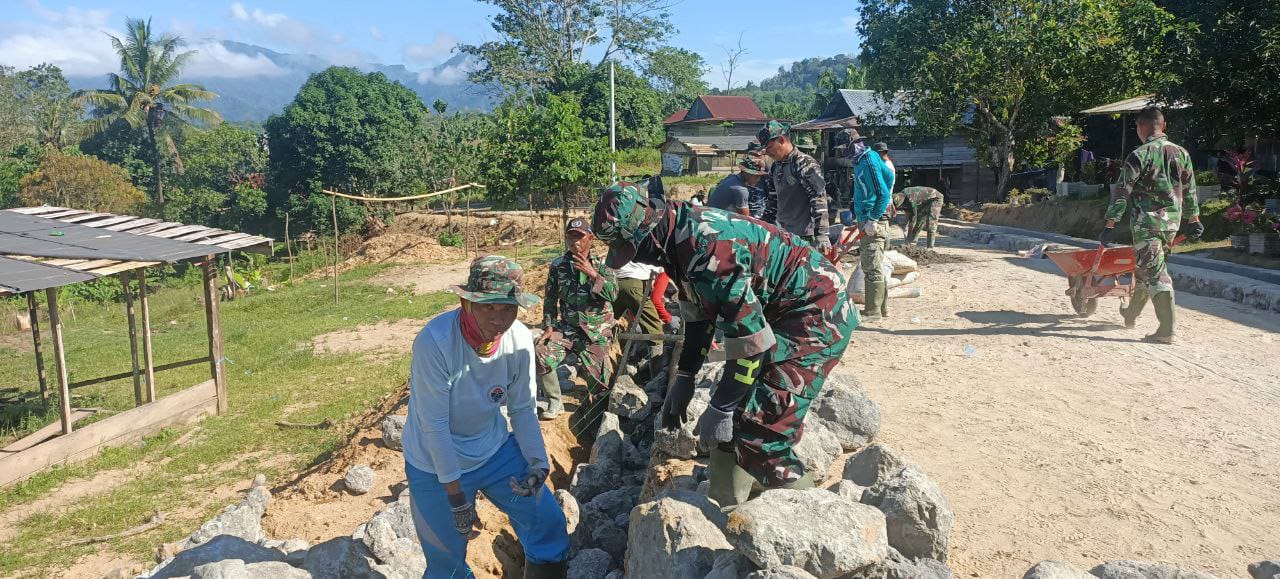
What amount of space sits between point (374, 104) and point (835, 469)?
1253 inches

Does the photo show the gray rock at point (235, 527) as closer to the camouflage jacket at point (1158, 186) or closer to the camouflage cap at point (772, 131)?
the camouflage cap at point (772, 131)

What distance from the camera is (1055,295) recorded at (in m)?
8.71

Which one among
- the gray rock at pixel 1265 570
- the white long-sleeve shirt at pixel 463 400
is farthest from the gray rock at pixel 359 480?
the gray rock at pixel 1265 570

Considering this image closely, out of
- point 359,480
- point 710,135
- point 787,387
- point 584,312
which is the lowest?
point 359,480

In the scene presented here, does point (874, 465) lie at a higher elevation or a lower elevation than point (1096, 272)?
lower

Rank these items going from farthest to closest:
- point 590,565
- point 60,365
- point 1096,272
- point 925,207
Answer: point 925,207
point 60,365
point 1096,272
point 590,565

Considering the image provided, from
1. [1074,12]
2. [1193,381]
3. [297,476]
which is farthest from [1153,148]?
[1074,12]

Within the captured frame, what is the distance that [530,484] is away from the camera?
3070 millimetres

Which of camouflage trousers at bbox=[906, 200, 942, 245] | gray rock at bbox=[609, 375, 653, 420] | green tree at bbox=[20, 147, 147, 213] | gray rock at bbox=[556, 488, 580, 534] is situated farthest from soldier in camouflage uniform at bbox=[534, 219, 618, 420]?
green tree at bbox=[20, 147, 147, 213]

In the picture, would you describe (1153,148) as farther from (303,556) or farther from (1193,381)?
(303,556)

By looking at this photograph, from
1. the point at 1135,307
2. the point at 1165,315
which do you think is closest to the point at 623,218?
the point at 1165,315

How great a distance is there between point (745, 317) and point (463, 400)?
1.08 meters

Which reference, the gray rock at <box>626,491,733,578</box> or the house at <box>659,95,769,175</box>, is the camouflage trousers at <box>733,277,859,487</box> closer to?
the gray rock at <box>626,491,733,578</box>

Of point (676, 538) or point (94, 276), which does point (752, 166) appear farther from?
point (94, 276)
